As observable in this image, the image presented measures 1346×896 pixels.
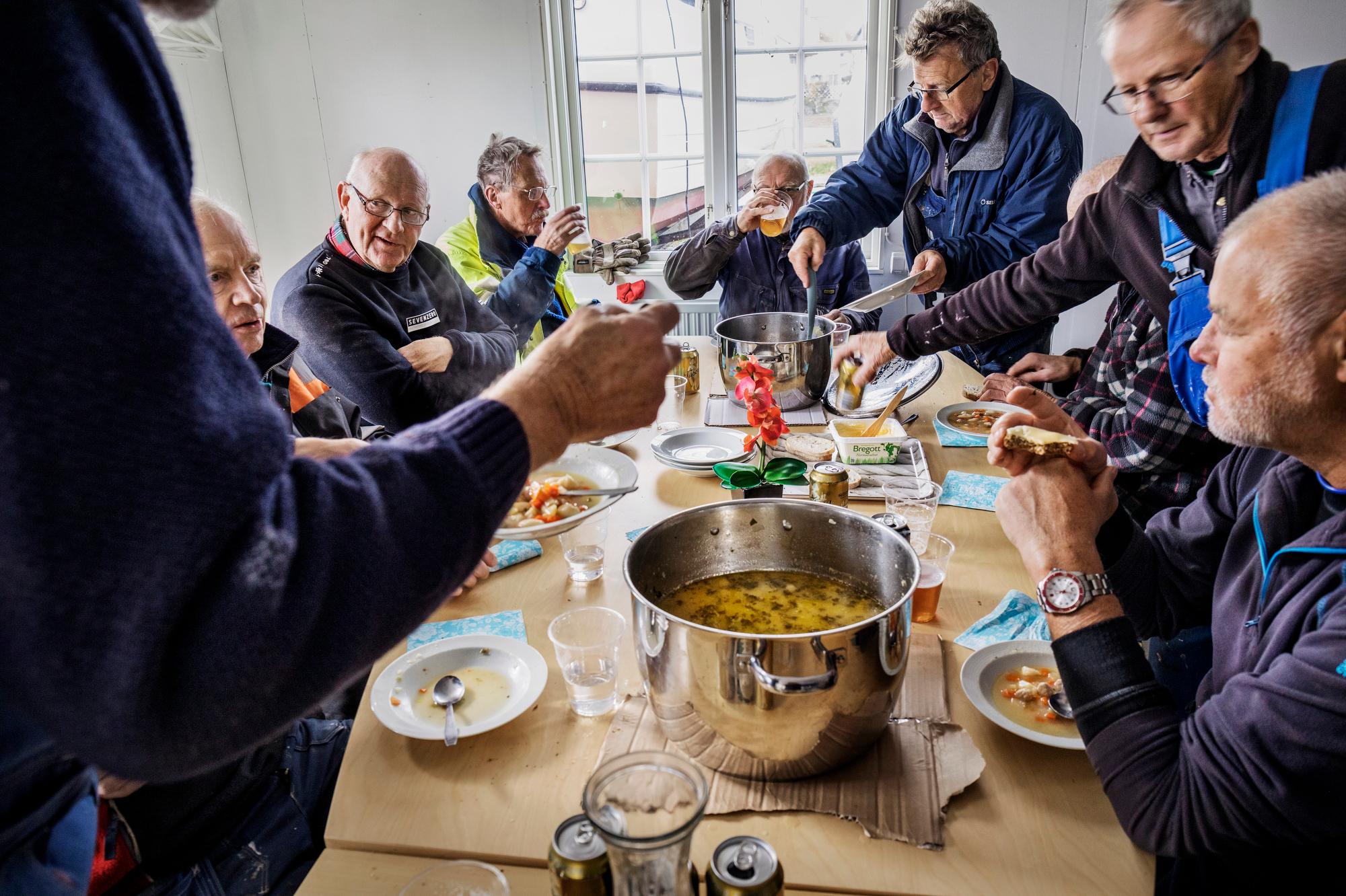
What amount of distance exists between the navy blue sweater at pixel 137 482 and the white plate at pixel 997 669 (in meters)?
0.84

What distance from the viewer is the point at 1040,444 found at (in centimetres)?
138

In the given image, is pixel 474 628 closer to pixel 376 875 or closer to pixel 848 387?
pixel 376 875

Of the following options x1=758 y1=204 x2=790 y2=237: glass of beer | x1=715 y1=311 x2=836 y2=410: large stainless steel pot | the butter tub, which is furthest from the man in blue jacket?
the butter tub

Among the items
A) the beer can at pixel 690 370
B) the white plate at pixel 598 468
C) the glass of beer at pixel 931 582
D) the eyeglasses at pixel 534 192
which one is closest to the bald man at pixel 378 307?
the beer can at pixel 690 370

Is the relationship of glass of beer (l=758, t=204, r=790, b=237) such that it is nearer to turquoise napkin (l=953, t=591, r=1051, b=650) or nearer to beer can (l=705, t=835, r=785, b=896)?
turquoise napkin (l=953, t=591, r=1051, b=650)

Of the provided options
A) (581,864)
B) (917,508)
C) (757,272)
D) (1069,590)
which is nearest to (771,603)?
(1069,590)

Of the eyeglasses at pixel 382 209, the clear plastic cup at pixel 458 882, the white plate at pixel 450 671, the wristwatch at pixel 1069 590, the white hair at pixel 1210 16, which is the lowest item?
the white plate at pixel 450 671

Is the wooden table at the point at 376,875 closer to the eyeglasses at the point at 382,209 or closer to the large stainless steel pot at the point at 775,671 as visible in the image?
the large stainless steel pot at the point at 775,671

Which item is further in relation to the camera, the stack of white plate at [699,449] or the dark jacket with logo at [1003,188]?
the dark jacket with logo at [1003,188]

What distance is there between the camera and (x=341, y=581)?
64 cm

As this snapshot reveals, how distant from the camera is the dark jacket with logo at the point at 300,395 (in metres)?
2.29

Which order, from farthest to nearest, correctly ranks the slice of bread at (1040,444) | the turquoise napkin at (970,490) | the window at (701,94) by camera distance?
1. the window at (701,94)
2. the turquoise napkin at (970,490)
3. the slice of bread at (1040,444)

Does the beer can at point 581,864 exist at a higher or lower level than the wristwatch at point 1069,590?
lower

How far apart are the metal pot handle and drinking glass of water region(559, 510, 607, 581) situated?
65 centimetres
